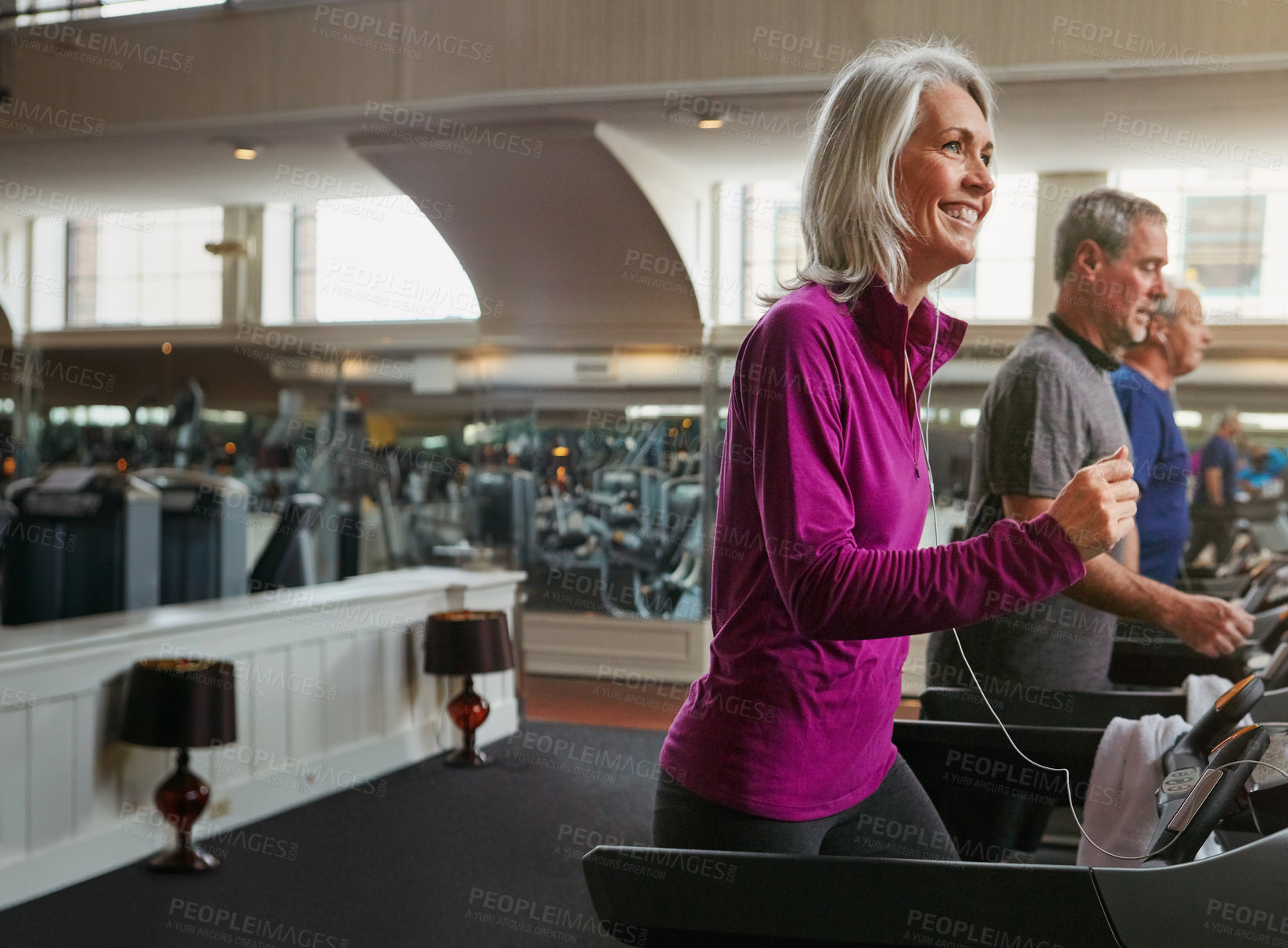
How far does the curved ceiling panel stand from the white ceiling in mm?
201

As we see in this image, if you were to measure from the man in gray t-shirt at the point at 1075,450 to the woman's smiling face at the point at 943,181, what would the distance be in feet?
2.88

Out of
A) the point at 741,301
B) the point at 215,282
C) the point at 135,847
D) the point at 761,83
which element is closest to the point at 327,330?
the point at 215,282

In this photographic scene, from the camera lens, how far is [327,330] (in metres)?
8.66

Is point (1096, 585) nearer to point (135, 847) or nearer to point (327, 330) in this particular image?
point (135, 847)

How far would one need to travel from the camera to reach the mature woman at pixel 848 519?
1209 millimetres

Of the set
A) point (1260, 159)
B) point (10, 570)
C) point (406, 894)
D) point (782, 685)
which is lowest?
point (406, 894)

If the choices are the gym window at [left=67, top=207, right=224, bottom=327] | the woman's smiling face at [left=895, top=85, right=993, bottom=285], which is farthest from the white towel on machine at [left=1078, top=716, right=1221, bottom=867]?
the gym window at [left=67, top=207, right=224, bottom=327]

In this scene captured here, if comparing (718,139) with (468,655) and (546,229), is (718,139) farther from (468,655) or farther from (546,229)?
(468,655)

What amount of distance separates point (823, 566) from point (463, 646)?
414cm

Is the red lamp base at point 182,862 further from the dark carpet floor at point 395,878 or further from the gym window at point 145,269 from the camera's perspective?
the gym window at point 145,269

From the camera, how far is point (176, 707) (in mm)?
3744

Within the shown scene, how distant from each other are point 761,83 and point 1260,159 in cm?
264

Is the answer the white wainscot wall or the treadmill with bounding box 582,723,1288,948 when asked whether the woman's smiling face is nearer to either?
the treadmill with bounding box 582,723,1288,948

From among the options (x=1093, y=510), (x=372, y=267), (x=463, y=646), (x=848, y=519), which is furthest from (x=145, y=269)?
(x=1093, y=510)
